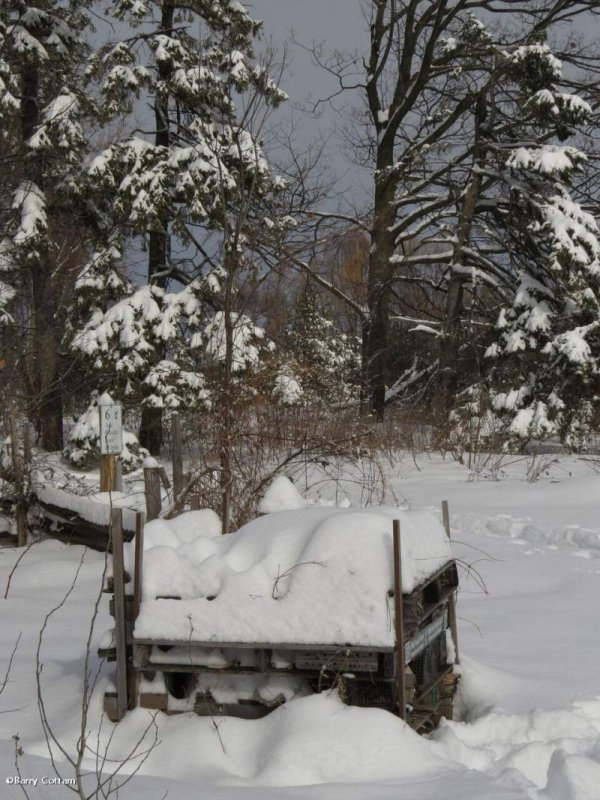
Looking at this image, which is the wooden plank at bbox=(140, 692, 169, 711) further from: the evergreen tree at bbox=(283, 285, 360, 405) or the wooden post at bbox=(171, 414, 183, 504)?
the evergreen tree at bbox=(283, 285, 360, 405)

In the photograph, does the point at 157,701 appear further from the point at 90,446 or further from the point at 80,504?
the point at 90,446

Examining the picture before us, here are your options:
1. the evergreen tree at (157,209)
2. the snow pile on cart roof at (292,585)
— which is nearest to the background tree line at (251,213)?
the evergreen tree at (157,209)

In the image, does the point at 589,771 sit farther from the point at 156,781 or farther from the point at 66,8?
the point at 66,8

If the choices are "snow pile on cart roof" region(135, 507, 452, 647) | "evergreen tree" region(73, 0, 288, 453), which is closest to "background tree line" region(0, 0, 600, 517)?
"evergreen tree" region(73, 0, 288, 453)

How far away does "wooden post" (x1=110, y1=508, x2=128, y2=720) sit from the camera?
12.1 feet

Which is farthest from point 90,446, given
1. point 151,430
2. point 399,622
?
point 399,622

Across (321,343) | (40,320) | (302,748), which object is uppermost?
(321,343)

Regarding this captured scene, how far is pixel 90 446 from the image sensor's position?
1382 cm

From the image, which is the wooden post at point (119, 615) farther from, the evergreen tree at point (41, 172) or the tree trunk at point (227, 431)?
the evergreen tree at point (41, 172)

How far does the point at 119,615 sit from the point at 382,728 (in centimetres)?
122

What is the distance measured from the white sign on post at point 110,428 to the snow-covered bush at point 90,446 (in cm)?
521

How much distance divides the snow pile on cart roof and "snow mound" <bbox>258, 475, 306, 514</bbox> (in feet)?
2.77

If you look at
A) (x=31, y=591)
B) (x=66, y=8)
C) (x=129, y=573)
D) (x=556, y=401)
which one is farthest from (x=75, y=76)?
(x=129, y=573)

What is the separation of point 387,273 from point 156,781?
17.0 metres
